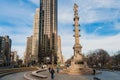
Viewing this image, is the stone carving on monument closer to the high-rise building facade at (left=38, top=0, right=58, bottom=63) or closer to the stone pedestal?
the stone pedestal

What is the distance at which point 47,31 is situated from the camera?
185m

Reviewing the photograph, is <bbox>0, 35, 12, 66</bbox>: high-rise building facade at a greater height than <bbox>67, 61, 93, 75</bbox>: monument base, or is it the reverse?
<bbox>0, 35, 12, 66</bbox>: high-rise building facade

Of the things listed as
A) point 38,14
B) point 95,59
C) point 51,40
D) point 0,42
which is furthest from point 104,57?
point 38,14

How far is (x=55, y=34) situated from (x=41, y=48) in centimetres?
2088

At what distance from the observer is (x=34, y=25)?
194750 mm

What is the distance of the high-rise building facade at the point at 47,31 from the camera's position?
176637 millimetres

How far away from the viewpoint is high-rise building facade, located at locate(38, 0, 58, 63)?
17664 cm

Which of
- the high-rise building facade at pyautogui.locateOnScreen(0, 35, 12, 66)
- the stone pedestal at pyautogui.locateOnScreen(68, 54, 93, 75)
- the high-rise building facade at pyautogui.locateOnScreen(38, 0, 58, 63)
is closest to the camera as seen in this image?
the stone pedestal at pyautogui.locateOnScreen(68, 54, 93, 75)

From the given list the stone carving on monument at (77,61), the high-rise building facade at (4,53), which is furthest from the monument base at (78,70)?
the high-rise building facade at (4,53)

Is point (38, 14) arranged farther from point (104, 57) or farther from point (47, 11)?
point (104, 57)

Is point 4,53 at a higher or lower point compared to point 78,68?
higher

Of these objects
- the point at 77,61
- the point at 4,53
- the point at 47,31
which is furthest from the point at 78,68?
the point at 47,31

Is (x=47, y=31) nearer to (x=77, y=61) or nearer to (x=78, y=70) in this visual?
(x=77, y=61)

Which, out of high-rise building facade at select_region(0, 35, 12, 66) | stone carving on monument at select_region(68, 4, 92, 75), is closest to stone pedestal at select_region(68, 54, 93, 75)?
stone carving on monument at select_region(68, 4, 92, 75)
